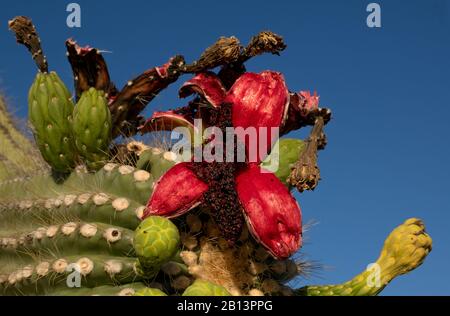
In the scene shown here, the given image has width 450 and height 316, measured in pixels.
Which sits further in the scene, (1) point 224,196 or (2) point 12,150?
(2) point 12,150

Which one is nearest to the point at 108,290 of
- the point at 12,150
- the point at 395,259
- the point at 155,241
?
the point at 155,241

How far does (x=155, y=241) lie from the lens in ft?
6.48

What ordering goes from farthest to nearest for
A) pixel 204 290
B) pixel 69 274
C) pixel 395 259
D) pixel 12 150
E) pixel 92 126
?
pixel 12 150 < pixel 92 126 < pixel 395 259 < pixel 69 274 < pixel 204 290

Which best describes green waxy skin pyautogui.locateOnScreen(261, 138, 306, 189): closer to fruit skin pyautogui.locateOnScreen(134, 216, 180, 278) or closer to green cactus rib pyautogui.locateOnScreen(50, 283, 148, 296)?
fruit skin pyautogui.locateOnScreen(134, 216, 180, 278)

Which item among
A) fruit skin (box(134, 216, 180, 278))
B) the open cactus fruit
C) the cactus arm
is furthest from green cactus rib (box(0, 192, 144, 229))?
the cactus arm

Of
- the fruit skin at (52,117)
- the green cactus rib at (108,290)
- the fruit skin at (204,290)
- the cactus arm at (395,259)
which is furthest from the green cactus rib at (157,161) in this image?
the cactus arm at (395,259)

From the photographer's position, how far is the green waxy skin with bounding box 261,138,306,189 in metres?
2.32

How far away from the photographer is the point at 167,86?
2543mm

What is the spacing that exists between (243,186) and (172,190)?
0.74ft

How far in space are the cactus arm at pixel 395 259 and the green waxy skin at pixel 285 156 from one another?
42cm

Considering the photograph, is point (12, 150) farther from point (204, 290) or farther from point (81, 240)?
point (204, 290)
